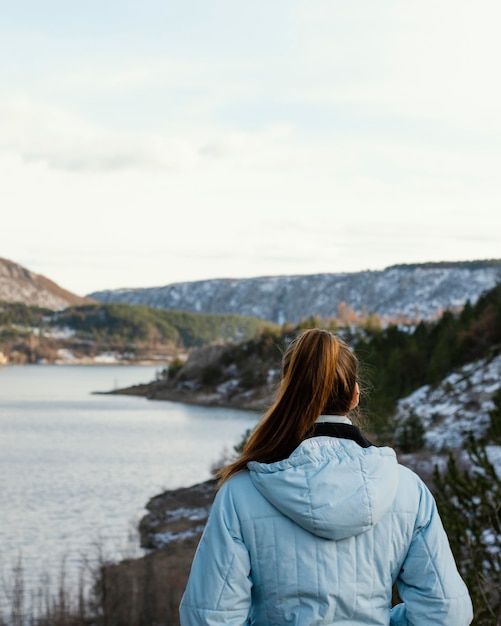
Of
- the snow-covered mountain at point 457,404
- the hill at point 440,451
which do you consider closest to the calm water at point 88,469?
the hill at point 440,451

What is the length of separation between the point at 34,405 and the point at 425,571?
58.6 metres

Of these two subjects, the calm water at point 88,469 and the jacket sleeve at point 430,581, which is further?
the calm water at point 88,469

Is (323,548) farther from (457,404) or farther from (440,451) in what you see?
(457,404)

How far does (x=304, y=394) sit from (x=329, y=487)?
239 millimetres

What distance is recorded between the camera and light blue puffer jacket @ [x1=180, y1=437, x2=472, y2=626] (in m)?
2.02

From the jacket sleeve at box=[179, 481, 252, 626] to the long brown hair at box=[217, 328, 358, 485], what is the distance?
134 mm

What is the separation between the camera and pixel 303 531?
6.79 ft

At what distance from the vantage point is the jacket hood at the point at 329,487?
200 centimetres

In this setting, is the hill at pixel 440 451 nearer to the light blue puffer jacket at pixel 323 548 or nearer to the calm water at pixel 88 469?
the light blue puffer jacket at pixel 323 548

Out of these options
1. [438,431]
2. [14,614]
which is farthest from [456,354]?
[14,614]

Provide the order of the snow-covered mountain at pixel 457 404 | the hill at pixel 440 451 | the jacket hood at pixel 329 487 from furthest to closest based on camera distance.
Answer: the snow-covered mountain at pixel 457 404
the hill at pixel 440 451
the jacket hood at pixel 329 487

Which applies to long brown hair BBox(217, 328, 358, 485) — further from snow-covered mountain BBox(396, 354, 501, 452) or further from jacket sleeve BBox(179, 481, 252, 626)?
snow-covered mountain BBox(396, 354, 501, 452)

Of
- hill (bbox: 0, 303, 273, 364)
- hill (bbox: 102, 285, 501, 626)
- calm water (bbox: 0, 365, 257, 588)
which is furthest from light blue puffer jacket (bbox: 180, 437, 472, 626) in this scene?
Result: hill (bbox: 0, 303, 273, 364)

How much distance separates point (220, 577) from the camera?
6.62 feet
